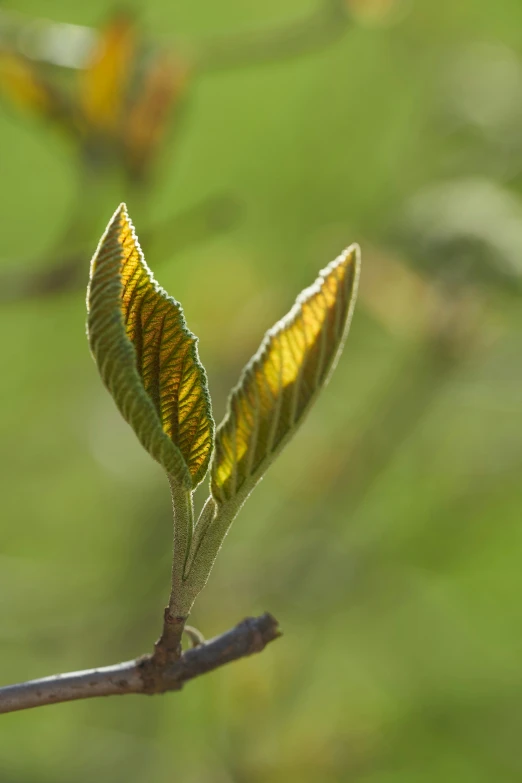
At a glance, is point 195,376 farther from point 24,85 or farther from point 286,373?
point 24,85

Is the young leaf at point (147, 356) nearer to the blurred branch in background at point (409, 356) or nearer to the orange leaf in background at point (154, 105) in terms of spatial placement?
the orange leaf in background at point (154, 105)

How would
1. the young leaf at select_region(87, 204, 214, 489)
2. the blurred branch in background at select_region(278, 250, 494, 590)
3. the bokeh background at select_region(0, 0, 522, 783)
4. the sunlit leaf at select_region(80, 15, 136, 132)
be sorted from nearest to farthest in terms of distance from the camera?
the young leaf at select_region(87, 204, 214, 489), the sunlit leaf at select_region(80, 15, 136, 132), the bokeh background at select_region(0, 0, 522, 783), the blurred branch in background at select_region(278, 250, 494, 590)

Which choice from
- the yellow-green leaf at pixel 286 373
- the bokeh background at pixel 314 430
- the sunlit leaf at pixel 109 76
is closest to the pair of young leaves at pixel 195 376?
the yellow-green leaf at pixel 286 373

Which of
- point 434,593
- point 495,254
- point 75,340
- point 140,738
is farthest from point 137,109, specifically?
point 434,593

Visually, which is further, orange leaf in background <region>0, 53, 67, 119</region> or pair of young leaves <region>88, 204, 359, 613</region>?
orange leaf in background <region>0, 53, 67, 119</region>

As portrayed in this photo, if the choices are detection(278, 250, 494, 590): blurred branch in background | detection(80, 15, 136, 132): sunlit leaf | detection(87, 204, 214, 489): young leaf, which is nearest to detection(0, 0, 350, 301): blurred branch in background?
detection(80, 15, 136, 132): sunlit leaf

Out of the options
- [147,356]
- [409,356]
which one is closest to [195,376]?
[147,356]

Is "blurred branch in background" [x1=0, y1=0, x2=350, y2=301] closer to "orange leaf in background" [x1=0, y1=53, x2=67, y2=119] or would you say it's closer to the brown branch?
"orange leaf in background" [x1=0, y1=53, x2=67, y2=119]
